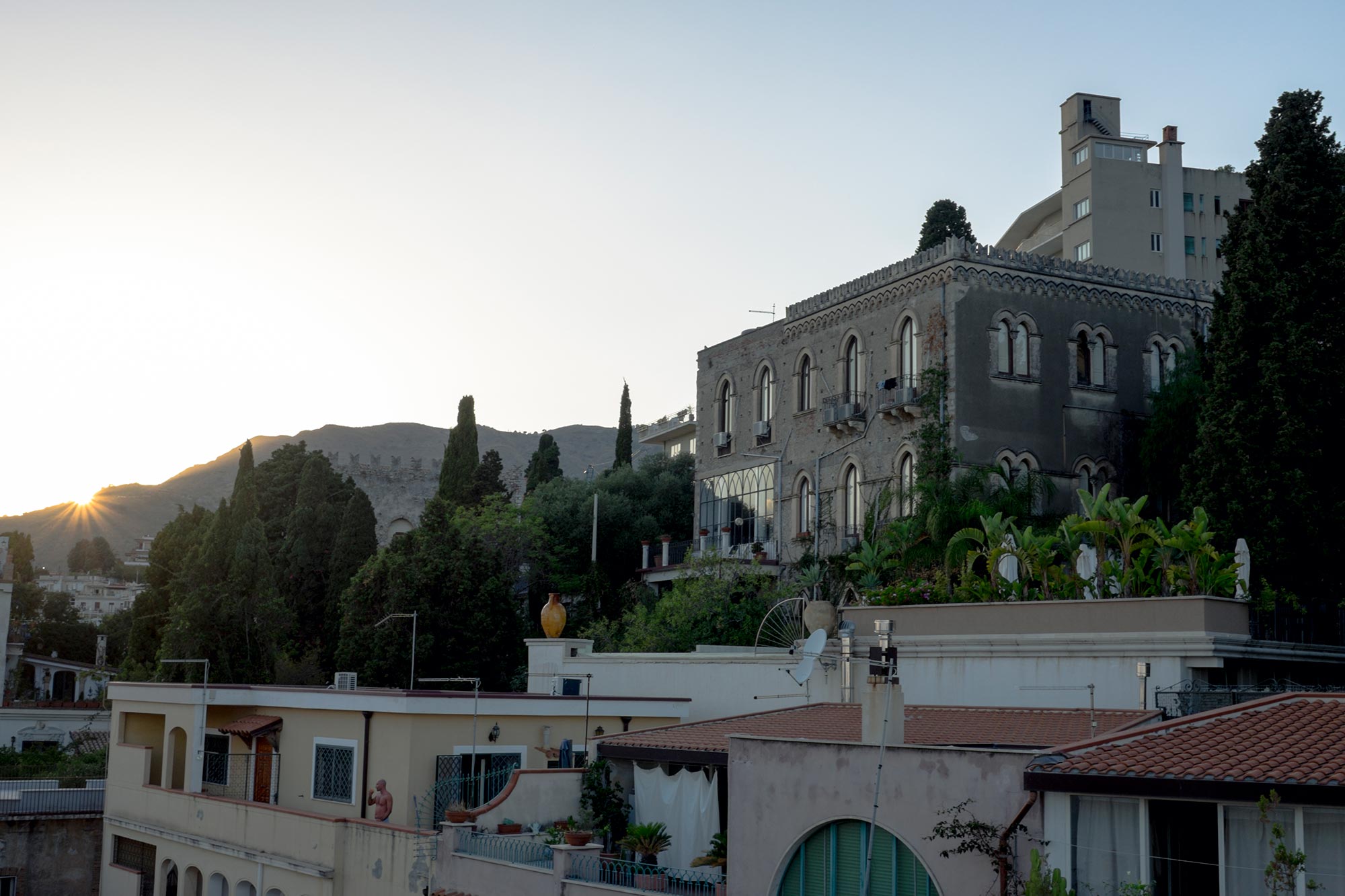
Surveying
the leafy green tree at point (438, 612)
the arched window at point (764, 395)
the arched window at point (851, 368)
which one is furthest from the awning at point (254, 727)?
the arched window at point (764, 395)

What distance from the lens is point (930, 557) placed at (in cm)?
3647

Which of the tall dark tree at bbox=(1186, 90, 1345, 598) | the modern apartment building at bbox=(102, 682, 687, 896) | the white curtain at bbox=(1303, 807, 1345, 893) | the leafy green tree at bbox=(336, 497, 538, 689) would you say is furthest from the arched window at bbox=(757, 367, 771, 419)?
the white curtain at bbox=(1303, 807, 1345, 893)

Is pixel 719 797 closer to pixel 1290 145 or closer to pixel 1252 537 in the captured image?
pixel 1252 537

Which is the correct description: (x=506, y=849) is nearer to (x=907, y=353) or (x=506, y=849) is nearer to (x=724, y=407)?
(x=907, y=353)

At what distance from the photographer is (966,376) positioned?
38969 millimetres

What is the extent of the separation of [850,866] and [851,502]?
1017 inches

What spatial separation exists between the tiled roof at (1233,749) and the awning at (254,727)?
19004mm

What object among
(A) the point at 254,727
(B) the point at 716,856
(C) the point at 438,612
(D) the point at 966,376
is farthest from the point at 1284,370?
(C) the point at 438,612

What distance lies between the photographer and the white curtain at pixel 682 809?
869 inches

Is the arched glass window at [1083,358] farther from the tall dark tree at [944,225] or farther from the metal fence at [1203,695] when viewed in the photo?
the metal fence at [1203,695]

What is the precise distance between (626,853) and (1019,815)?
860cm

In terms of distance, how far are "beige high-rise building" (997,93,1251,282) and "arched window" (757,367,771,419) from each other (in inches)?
985

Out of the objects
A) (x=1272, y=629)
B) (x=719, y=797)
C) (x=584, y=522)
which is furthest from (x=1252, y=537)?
(x=584, y=522)

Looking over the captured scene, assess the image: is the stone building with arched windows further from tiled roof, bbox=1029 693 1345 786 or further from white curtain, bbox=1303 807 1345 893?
white curtain, bbox=1303 807 1345 893
